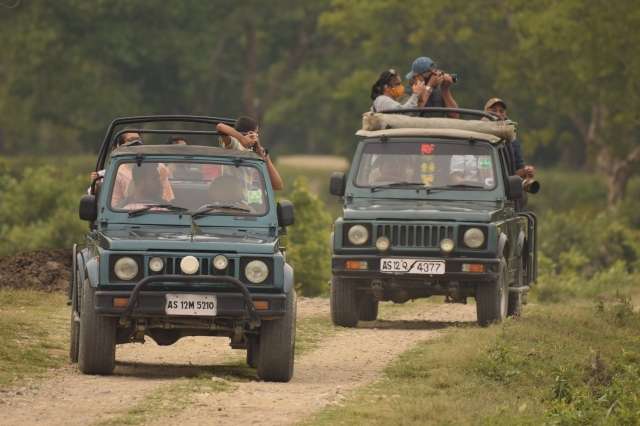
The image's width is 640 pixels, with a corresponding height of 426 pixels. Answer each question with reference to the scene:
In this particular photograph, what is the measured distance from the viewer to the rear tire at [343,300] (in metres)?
18.8

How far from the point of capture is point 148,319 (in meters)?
13.6

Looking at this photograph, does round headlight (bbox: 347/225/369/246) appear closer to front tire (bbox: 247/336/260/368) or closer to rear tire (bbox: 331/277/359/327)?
rear tire (bbox: 331/277/359/327)

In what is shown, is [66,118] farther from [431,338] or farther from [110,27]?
[431,338]

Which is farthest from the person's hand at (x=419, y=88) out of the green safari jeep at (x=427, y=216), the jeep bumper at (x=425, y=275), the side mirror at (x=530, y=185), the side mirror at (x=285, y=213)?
the side mirror at (x=285, y=213)

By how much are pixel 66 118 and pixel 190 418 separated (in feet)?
182

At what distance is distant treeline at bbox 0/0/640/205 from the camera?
5291 centimetres

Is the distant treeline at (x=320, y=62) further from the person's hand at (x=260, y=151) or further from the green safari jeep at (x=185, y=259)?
the green safari jeep at (x=185, y=259)

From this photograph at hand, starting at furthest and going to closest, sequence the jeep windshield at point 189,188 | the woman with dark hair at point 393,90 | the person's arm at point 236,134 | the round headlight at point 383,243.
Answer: the woman with dark hair at point 393,90, the round headlight at point 383,243, the person's arm at point 236,134, the jeep windshield at point 189,188

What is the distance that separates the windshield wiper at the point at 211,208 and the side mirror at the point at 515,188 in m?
4.77

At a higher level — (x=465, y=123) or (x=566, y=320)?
(x=465, y=123)

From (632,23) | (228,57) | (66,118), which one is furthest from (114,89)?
(632,23)

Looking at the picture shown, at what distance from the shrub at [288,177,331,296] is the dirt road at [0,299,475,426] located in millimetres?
11888

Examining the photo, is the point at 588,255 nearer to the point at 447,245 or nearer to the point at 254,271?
the point at 447,245

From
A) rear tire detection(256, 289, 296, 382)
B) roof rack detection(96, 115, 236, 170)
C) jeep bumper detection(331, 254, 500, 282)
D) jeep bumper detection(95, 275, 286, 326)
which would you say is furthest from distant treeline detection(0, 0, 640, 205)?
jeep bumper detection(95, 275, 286, 326)
